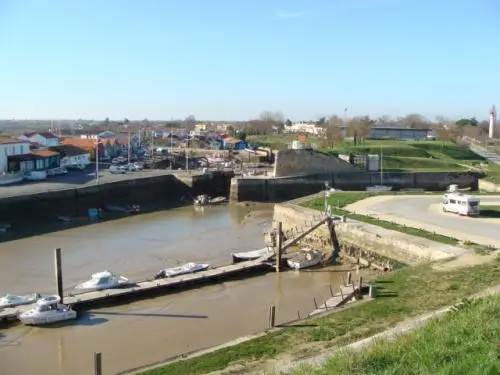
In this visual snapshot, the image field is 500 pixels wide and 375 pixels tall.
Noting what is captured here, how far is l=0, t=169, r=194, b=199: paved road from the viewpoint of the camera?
3359 cm

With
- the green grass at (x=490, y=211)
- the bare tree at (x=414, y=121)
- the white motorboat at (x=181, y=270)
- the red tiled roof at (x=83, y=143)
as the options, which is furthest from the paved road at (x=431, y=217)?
the bare tree at (x=414, y=121)

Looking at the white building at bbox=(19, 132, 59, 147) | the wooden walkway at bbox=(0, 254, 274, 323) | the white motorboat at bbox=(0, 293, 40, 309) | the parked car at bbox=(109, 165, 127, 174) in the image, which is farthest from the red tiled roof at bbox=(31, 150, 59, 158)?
the white motorboat at bbox=(0, 293, 40, 309)

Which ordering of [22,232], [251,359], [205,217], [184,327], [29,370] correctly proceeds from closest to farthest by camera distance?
[251,359]
[29,370]
[184,327]
[22,232]
[205,217]

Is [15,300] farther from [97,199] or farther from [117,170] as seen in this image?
[117,170]

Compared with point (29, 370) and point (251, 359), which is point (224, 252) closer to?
point (29, 370)

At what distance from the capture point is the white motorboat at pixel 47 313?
15258 millimetres

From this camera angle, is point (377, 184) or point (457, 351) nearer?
point (457, 351)

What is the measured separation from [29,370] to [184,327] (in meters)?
4.02

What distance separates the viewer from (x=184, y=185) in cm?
4391

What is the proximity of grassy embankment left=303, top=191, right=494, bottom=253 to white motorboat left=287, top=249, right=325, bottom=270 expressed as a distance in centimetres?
304

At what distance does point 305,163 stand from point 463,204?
64.7 ft

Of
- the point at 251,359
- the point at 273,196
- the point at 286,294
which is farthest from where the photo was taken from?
the point at 273,196

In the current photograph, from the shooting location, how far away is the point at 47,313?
605 inches

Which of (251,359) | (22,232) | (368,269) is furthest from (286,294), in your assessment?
(22,232)
